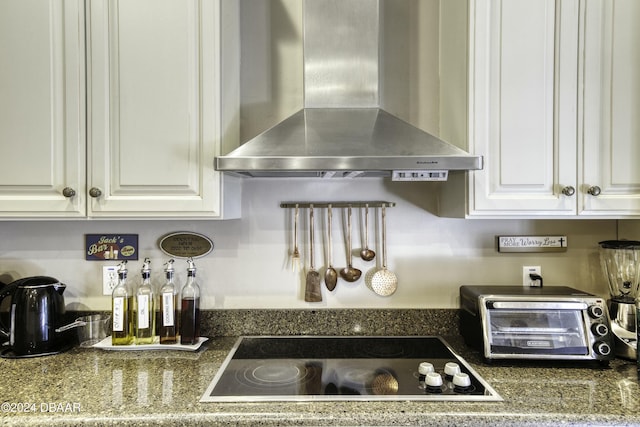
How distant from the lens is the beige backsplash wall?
163cm

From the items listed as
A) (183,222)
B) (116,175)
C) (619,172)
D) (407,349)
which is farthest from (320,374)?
(619,172)

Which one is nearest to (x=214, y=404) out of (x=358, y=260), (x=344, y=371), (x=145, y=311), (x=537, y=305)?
(x=344, y=371)

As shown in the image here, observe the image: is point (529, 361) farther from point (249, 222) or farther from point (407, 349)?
point (249, 222)

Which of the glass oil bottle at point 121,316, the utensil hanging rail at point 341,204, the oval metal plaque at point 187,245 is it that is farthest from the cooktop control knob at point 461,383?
the glass oil bottle at point 121,316

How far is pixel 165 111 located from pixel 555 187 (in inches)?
51.4

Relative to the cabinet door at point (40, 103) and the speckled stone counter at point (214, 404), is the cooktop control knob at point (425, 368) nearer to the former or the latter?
the speckled stone counter at point (214, 404)

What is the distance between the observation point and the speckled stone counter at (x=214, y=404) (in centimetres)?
100

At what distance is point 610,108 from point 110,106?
1.64m

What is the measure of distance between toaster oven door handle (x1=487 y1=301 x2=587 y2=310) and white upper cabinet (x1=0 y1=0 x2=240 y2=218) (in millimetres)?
1023

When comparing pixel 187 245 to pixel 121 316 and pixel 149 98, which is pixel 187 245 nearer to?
pixel 121 316

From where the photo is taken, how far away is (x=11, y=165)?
1.30m

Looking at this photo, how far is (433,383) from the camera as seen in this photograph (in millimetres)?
1137

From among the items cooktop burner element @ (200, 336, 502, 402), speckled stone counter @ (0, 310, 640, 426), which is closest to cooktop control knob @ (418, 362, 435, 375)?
cooktop burner element @ (200, 336, 502, 402)

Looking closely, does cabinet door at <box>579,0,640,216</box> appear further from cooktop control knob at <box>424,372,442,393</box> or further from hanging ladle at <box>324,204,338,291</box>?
hanging ladle at <box>324,204,338,291</box>
